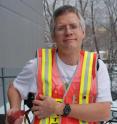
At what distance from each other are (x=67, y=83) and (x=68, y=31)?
28cm

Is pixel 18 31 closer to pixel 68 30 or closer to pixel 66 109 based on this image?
pixel 68 30

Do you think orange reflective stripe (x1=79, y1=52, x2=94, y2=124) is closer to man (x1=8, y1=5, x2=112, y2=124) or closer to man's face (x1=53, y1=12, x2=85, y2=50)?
man (x1=8, y1=5, x2=112, y2=124)

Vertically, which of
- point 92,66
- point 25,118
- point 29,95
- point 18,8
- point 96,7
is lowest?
point 25,118

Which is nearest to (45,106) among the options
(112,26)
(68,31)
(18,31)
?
(68,31)

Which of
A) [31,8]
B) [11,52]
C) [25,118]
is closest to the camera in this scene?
[25,118]

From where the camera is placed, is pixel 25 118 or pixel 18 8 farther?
pixel 18 8

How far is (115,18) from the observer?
3212 centimetres

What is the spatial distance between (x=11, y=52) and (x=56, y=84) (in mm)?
7325

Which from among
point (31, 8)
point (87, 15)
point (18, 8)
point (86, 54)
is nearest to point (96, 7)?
point (87, 15)

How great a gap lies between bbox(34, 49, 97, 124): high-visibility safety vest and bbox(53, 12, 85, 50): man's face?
0.14 metres

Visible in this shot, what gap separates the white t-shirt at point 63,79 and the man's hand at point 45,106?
0.39 ft

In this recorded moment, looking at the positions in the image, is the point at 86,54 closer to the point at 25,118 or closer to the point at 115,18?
the point at 25,118

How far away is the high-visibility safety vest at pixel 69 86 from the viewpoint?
6.98 ft

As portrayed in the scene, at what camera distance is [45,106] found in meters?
2.06
